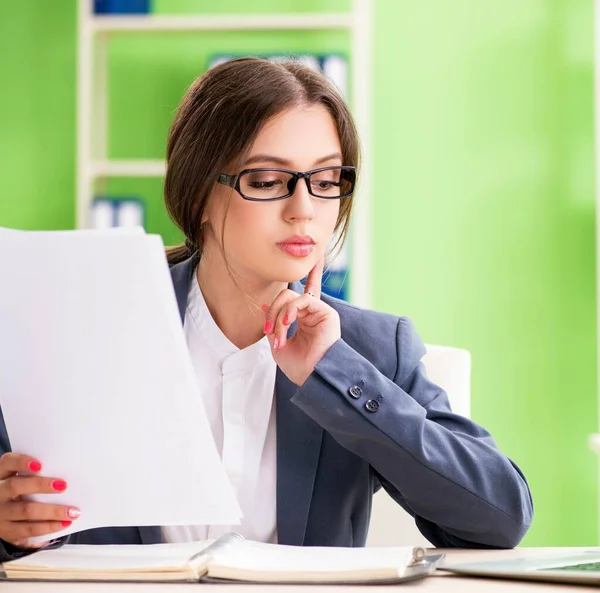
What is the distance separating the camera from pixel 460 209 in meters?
3.17

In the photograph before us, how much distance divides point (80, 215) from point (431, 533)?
2.07m

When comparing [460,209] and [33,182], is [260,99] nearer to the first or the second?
[460,209]

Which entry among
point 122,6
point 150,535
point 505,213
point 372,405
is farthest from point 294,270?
point 122,6

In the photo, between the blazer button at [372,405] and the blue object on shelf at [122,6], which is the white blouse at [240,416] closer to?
the blazer button at [372,405]

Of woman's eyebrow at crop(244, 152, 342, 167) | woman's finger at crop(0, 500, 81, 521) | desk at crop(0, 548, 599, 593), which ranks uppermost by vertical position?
woman's eyebrow at crop(244, 152, 342, 167)

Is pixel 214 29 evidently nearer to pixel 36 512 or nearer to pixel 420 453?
pixel 420 453

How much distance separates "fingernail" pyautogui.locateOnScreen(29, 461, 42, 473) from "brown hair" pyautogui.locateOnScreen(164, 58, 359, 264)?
53 centimetres

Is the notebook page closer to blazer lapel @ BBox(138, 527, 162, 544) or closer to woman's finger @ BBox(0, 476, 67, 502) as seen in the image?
woman's finger @ BBox(0, 476, 67, 502)

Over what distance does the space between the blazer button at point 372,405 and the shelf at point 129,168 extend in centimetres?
202

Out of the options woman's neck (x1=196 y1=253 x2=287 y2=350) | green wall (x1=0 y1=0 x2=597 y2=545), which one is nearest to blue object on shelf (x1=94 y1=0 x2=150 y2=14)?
green wall (x1=0 y1=0 x2=597 y2=545)

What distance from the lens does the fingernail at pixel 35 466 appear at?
933 mm

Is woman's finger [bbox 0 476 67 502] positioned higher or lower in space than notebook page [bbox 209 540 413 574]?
higher

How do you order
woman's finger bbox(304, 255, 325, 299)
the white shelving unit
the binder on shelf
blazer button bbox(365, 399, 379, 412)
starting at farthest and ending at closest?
the binder on shelf → the white shelving unit → woman's finger bbox(304, 255, 325, 299) → blazer button bbox(365, 399, 379, 412)

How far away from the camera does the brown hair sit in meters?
1.31
